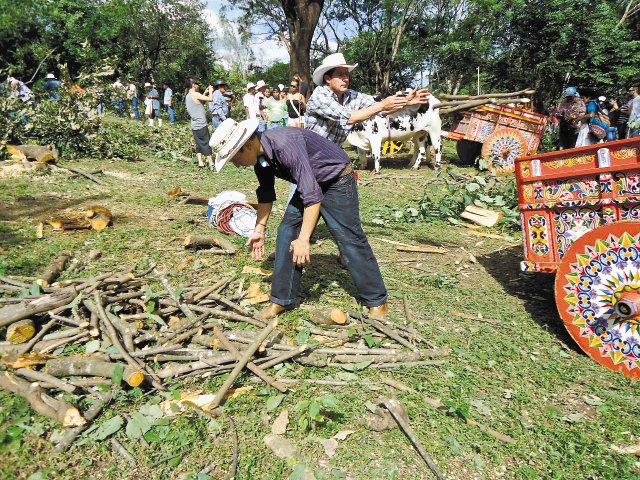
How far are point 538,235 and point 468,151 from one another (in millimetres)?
8719

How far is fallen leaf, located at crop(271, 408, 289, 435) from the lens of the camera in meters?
2.51

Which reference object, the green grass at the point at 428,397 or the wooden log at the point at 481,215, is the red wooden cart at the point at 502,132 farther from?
the green grass at the point at 428,397

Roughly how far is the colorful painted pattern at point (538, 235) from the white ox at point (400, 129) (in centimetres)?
705

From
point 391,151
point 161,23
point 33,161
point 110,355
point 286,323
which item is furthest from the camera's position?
point 161,23

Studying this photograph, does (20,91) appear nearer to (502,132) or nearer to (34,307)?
(34,307)

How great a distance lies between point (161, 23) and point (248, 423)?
107 feet

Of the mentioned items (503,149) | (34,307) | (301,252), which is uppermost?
(503,149)

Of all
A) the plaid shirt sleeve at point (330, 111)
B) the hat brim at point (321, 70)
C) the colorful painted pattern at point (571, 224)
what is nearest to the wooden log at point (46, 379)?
the plaid shirt sleeve at point (330, 111)

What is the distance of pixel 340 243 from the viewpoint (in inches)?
139

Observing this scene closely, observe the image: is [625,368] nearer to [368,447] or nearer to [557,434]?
[557,434]

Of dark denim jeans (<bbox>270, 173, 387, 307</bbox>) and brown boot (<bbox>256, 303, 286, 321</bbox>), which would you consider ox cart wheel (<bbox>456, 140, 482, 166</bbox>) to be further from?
brown boot (<bbox>256, 303, 286, 321</bbox>)

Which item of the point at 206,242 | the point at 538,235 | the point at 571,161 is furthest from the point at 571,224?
the point at 206,242

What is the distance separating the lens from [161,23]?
95.7ft

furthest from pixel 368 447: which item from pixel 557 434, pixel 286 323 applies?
pixel 286 323
